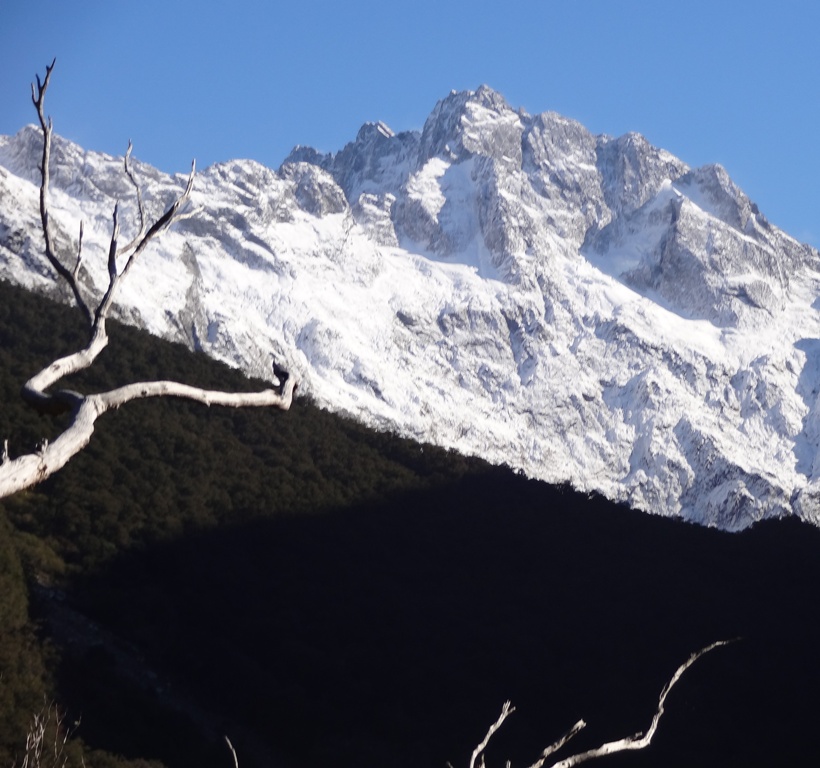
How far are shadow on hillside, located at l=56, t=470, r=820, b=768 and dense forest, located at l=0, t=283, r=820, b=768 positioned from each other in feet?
0.32

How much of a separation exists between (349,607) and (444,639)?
3.58 m

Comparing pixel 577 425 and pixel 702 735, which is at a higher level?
pixel 577 425

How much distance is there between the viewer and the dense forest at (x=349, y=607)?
3291cm

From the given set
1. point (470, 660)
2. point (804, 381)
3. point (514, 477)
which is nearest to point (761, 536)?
point (514, 477)

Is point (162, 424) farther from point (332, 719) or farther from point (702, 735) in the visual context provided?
point (702, 735)

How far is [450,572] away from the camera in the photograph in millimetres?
47156

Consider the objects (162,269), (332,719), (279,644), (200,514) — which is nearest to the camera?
(332,719)

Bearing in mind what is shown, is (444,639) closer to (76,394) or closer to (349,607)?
(349,607)

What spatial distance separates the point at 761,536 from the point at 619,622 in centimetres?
1713

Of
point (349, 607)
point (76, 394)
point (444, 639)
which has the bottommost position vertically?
point (349, 607)

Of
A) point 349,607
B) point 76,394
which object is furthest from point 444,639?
point 76,394

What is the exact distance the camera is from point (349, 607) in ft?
137

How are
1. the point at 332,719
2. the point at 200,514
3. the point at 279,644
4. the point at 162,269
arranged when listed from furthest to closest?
the point at 162,269, the point at 200,514, the point at 279,644, the point at 332,719

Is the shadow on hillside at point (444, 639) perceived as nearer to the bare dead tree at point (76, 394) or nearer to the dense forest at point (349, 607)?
the dense forest at point (349, 607)
